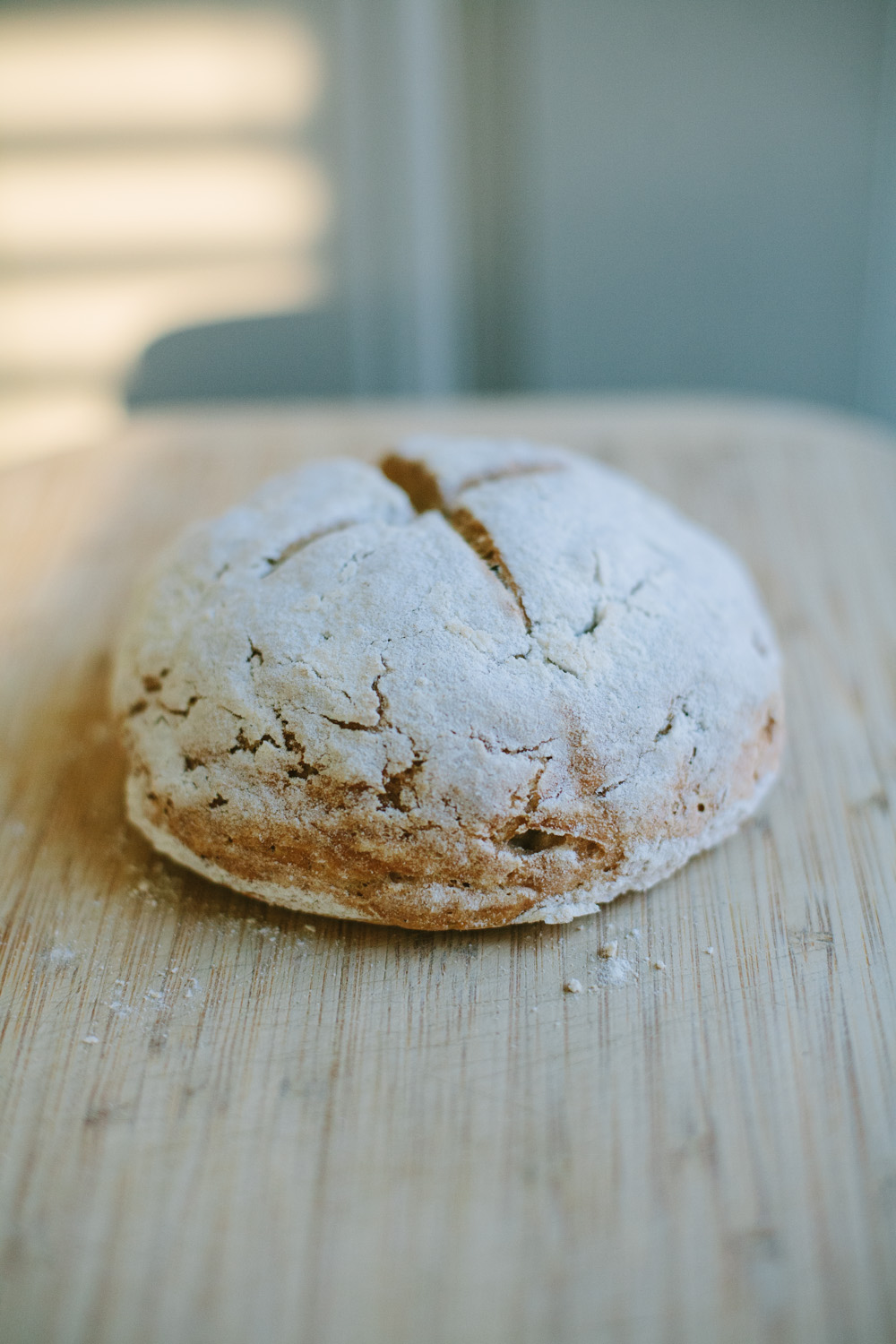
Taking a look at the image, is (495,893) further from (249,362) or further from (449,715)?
(249,362)

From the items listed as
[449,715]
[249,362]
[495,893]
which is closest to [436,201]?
[249,362]

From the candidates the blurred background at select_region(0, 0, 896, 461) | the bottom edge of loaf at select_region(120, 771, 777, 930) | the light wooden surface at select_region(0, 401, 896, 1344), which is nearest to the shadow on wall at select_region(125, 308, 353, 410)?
the blurred background at select_region(0, 0, 896, 461)

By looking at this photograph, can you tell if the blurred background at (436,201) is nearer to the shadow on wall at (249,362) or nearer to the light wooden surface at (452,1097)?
the shadow on wall at (249,362)

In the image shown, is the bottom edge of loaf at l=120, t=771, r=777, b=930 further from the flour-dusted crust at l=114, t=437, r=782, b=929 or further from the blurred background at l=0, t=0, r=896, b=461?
the blurred background at l=0, t=0, r=896, b=461

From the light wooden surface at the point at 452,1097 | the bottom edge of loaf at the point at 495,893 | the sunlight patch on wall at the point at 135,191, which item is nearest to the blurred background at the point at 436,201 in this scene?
the sunlight patch on wall at the point at 135,191

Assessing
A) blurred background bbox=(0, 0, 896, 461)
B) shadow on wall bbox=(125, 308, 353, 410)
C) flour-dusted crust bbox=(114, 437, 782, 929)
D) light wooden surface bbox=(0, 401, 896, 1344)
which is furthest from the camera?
shadow on wall bbox=(125, 308, 353, 410)
